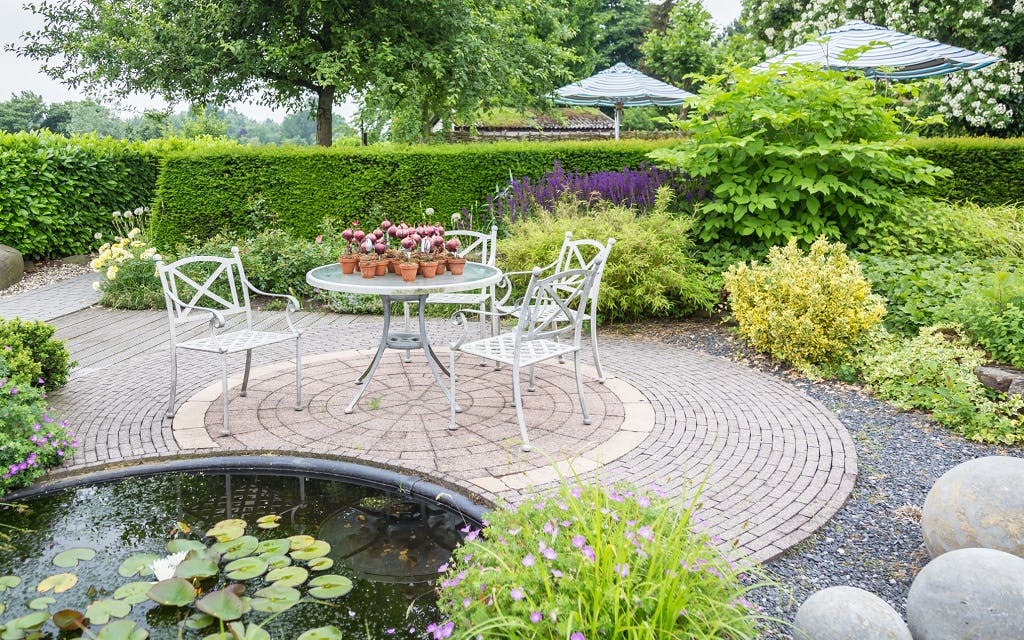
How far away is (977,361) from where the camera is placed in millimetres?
4609

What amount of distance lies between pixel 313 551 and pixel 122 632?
2.46ft

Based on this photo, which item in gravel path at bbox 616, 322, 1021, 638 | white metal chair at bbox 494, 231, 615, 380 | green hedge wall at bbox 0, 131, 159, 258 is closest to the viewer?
gravel path at bbox 616, 322, 1021, 638

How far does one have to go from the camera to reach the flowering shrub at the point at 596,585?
6.71 ft

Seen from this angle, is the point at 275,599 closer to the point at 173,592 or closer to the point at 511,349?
the point at 173,592

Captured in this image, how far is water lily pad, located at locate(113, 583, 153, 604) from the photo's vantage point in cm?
263

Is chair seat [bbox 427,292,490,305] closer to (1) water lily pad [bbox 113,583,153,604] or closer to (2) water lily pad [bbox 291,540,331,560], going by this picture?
(2) water lily pad [bbox 291,540,331,560]

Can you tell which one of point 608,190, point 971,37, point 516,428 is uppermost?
point 971,37

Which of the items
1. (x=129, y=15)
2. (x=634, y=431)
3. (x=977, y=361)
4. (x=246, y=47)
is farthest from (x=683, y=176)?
(x=129, y=15)

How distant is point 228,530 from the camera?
10.3 feet

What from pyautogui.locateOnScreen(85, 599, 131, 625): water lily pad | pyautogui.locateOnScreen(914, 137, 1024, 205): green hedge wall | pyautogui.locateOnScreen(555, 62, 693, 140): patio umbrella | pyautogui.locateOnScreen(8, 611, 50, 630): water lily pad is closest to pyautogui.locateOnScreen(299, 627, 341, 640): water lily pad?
pyautogui.locateOnScreen(85, 599, 131, 625): water lily pad

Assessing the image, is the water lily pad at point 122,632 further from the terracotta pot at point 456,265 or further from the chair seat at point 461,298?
the chair seat at point 461,298

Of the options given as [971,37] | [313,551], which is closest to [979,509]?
[313,551]

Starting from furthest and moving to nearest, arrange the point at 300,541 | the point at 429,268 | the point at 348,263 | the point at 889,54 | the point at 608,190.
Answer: the point at 889,54, the point at 608,190, the point at 348,263, the point at 429,268, the point at 300,541

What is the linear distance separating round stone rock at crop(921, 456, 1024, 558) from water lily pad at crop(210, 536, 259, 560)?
2664 mm
